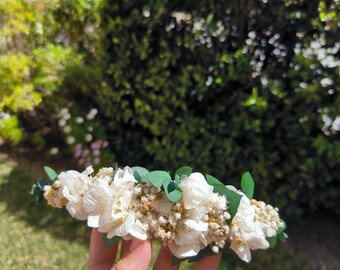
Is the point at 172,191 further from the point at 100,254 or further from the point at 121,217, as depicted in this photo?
the point at 100,254

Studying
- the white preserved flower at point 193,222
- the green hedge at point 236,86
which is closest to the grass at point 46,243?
the green hedge at point 236,86

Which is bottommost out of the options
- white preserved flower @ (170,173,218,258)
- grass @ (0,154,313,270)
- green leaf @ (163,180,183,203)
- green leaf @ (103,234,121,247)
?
grass @ (0,154,313,270)

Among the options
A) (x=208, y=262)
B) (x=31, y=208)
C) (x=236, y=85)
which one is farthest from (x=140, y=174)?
(x=31, y=208)

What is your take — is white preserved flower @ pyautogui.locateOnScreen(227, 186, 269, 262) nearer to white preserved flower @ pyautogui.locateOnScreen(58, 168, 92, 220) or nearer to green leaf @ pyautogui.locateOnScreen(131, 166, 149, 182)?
green leaf @ pyautogui.locateOnScreen(131, 166, 149, 182)

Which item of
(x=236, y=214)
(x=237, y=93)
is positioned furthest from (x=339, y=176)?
(x=236, y=214)

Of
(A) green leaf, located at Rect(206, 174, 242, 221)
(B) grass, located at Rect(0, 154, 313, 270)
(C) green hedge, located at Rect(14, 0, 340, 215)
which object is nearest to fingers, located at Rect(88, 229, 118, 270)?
(A) green leaf, located at Rect(206, 174, 242, 221)

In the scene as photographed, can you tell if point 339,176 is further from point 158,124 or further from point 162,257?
point 162,257
